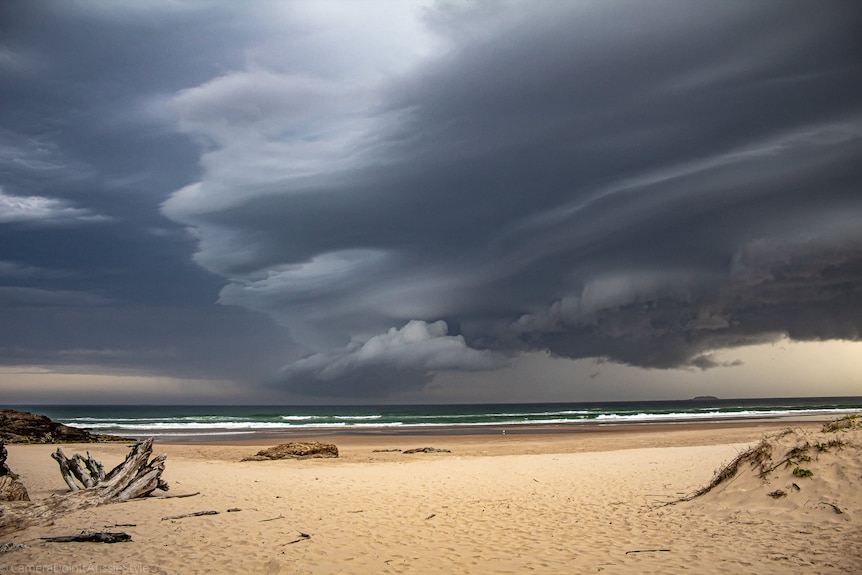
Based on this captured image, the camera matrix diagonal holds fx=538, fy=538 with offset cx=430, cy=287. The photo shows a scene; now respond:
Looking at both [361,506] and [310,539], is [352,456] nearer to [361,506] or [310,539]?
[361,506]

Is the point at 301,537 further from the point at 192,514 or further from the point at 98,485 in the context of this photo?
the point at 98,485

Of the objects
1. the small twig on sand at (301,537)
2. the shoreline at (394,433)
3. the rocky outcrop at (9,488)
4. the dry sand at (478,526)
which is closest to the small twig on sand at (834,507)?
the dry sand at (478,526)

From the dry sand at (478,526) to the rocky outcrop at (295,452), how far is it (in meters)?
6.52

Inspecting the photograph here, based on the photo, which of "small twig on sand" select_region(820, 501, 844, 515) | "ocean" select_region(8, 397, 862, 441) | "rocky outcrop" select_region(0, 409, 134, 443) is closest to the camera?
"small twig on sand" select_region(820, 501, 844, 515)

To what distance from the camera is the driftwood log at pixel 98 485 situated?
1110cm

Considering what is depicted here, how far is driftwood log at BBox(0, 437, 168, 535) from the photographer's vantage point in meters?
11.1

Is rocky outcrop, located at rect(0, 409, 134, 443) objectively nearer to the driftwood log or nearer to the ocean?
the ocean

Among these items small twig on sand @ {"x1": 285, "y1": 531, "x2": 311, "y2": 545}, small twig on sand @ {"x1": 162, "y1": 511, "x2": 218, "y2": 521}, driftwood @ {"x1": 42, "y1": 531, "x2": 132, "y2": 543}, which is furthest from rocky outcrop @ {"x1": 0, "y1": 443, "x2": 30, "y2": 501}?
small twig on sand @ {"x1": 285, "y1": 531, "x2": 311, "y2": 545}

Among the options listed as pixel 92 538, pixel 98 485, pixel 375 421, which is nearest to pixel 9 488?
pixel 98 485

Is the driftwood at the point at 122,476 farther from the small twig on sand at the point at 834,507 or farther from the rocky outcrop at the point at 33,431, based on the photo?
the rocky outcrop at the point at 33,431

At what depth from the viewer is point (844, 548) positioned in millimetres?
8273

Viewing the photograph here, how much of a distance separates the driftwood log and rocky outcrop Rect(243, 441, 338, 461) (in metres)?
9.88

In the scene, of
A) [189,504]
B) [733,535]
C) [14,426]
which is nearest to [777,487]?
[733,535]

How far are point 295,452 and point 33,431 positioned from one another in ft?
58.8
